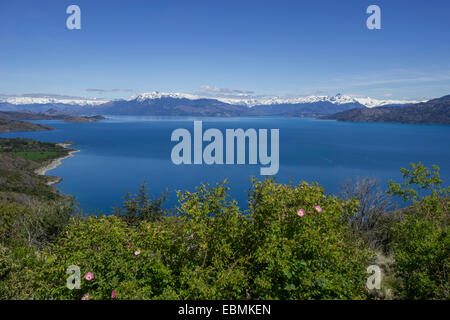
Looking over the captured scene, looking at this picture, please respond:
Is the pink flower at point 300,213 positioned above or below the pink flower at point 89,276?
above

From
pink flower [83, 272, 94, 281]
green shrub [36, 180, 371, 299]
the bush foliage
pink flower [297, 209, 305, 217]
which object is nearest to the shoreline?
the bush foliage

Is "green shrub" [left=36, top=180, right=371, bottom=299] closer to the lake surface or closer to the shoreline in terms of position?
the lake surface

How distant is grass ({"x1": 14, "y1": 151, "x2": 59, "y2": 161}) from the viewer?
3836 inches

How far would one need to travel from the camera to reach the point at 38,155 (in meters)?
102

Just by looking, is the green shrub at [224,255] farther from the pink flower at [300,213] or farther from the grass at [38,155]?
the grass at [38,155]

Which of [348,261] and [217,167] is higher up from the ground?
[348,261]

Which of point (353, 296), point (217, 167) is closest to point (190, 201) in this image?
point (353, 296)

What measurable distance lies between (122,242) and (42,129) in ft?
743

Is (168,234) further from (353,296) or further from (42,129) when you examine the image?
(42,129)

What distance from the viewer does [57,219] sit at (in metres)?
17.2

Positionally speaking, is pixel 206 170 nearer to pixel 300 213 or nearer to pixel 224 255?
pixel 224 255

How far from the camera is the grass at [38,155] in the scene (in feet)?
320

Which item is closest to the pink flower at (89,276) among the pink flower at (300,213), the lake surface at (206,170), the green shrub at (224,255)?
the green shrub at (224,255)
